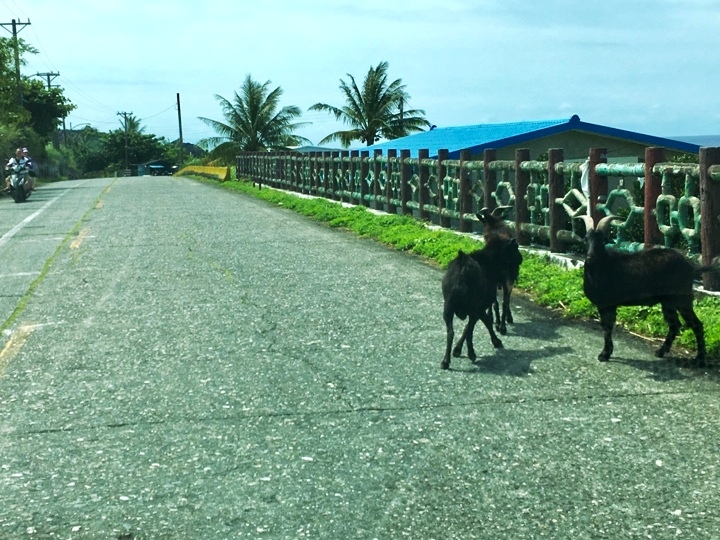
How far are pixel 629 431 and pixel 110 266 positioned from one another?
8.88 m

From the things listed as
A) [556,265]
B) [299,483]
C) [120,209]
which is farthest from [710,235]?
[120,209]

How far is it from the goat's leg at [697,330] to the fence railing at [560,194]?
184cm

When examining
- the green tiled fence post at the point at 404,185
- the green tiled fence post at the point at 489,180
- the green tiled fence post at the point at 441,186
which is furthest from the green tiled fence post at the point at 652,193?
the green tiled fence post at the point at 404,185

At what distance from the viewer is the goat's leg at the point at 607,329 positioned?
23.7 ft

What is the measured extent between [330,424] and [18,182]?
83.1 ft

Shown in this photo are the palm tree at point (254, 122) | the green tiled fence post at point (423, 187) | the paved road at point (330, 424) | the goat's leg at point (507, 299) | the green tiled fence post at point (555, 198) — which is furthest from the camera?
the palm tree at point (254, 122)

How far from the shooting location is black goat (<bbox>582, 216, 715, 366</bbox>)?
712 cm

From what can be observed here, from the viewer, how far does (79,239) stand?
16531 millimetres

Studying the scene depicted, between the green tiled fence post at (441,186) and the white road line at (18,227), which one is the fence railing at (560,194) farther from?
the white road line at (18,227)

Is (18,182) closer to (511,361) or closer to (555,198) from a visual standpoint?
(555,198)

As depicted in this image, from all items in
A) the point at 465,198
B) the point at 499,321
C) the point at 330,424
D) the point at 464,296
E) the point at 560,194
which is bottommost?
the point at 330,424

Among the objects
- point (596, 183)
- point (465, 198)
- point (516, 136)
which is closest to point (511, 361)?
point (596, 183)

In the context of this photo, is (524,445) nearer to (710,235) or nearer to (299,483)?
(299,483)

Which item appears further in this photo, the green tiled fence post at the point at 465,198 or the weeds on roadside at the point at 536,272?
the green tiled fence post at the point at 465,198
